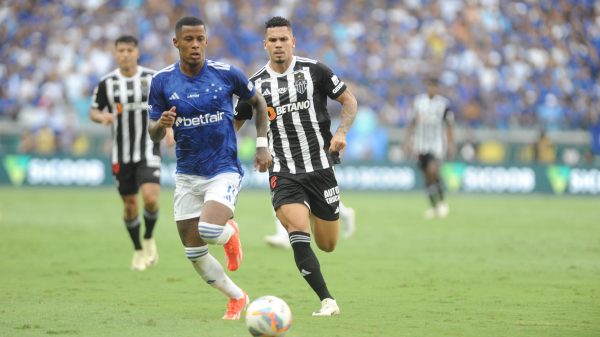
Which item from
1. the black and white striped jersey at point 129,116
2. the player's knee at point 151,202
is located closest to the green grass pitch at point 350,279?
the player's knee at point 151,202

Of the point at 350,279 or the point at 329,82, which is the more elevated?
the point at 329,82

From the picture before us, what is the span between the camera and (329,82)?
868cm

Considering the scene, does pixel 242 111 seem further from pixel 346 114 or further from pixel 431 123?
pixel 431 123

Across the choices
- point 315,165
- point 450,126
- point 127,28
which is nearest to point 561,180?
point 450,126

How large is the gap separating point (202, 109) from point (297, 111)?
1.10 meters

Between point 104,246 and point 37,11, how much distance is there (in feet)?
54.0

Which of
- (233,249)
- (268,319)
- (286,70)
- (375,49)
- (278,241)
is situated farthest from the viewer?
(375,49)

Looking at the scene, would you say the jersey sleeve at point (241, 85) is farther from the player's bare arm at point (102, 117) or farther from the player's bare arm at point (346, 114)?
the player's bare arm at point (102, 117)

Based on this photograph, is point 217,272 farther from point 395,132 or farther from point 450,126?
point 395,132

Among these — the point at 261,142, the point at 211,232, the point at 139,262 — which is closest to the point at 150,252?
the point at 139,262

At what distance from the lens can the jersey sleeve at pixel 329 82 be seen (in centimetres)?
868

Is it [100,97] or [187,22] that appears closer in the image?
[187,22]

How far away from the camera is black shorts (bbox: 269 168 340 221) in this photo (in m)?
8.52

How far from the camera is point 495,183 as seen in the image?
27.5 m
